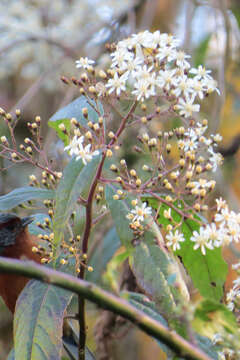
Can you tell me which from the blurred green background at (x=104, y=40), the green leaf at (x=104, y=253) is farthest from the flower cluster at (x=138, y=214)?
the blurred green background at (x=104, y=40)

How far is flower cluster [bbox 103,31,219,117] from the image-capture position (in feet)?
4.31

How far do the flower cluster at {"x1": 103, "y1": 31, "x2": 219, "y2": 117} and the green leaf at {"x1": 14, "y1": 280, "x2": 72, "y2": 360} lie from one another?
62 centimetres

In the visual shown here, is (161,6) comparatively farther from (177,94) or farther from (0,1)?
(177,94)

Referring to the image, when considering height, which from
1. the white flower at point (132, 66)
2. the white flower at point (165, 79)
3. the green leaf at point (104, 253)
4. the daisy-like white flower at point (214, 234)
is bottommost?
the daisy-like white flower at point (214, 234)

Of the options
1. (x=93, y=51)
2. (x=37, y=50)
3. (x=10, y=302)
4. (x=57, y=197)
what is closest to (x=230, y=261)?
(x=10, y=302)

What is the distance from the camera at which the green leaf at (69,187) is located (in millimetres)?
1304

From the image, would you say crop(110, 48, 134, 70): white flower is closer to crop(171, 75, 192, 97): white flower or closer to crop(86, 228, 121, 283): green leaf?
crop(171, 75, 192, 97): white flower

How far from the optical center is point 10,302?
7.27ft

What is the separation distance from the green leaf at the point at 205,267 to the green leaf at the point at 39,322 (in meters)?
0.37

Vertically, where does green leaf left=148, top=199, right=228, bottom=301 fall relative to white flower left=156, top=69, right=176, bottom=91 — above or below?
below

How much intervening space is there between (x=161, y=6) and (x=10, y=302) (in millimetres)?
2706

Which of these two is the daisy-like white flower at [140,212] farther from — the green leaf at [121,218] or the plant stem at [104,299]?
the plant stem at [104,299]

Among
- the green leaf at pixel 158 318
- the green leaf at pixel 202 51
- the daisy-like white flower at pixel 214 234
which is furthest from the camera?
the green leaf at pixel 202 51

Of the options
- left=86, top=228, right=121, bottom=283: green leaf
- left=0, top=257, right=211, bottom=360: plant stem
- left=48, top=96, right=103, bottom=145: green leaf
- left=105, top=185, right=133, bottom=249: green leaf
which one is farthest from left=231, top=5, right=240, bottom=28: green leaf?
left=0, top=257, right=211, bottom=360: plant stem
